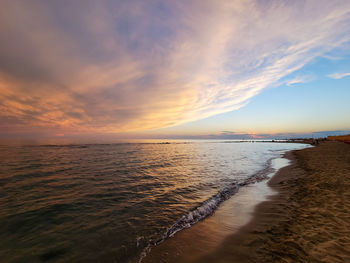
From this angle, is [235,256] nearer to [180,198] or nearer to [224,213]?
[224,213]

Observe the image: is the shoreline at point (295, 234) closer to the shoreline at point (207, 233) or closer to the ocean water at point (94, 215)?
the shoreline at point (207, 233)

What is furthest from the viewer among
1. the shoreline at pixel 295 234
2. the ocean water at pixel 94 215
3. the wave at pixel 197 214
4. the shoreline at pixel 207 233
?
the wave at pixel 197 214

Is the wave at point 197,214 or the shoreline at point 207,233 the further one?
the wave at point 197,214

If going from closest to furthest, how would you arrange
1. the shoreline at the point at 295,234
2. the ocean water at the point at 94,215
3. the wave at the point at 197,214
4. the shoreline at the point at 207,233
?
the shoreline at the point at 295,234 < the shoreline at the point at 207,233 < the ocean water at the point at 94,215 < the wave at the point at 197,214

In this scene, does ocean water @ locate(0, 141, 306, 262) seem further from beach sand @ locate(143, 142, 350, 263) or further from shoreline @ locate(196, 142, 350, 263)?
shoreline @ locate(196, 142, 350, 263)

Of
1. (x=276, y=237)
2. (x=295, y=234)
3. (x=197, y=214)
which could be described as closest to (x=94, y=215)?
(x=197, y=214)

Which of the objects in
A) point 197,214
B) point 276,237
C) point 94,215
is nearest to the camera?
point 276,237

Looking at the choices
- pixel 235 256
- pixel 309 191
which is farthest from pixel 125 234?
pixel 309 191

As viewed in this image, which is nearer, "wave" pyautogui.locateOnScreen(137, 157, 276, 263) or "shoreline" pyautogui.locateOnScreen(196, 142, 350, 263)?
"shoreline" pyautogui.locateOnScreen(196, 142, 350, 263)

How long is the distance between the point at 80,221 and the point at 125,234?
2633 millimetres

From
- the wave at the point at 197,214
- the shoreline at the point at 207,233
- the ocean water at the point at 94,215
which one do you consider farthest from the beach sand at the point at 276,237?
the ocean water at the point at 94,215

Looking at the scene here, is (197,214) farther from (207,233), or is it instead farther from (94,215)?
(94,215)

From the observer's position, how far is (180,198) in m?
10.4

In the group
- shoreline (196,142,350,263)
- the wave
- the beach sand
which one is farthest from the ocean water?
shoreline (196,142,350,263)
